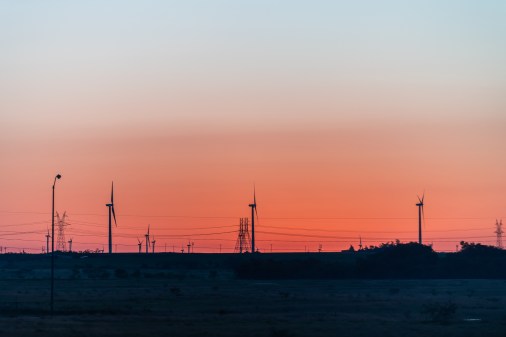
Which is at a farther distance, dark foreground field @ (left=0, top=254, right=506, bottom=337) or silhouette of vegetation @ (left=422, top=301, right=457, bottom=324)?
silhouette of vegetation @ (left=422, top=301, right=457, bottom=324)

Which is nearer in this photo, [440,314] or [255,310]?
[440,314]

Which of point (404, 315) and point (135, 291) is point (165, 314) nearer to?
point (404, 315)

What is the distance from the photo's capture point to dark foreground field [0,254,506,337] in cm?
6328

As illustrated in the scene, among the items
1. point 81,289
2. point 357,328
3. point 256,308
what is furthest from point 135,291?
point 357,328

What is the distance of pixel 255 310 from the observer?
273 feet

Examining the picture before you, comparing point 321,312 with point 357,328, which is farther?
point 321,312

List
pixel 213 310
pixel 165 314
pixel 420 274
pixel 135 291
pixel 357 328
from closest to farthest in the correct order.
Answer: pixel 357 328 < pixel 165 314 < pixel 213 310 < pixel 135 291 < pixel 420 274

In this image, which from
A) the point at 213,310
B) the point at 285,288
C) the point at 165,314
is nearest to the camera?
the point at 165,314

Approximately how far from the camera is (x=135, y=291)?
116688mm

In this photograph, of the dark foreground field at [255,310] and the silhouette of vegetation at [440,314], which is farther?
the silhouette of vegetation at [440,314]

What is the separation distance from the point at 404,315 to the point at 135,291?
45.3 m

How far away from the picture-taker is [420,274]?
161250 millimetres

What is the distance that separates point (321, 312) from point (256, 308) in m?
6.83

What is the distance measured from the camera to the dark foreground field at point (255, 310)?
6328cm
